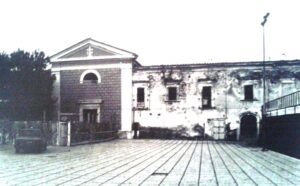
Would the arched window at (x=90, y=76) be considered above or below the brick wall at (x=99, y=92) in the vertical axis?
above

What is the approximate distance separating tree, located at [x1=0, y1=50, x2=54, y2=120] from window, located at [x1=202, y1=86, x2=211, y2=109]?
39.9 feet

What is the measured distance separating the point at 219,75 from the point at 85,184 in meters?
22.3

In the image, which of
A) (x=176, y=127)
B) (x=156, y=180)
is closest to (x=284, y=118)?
(x=156, y=180)

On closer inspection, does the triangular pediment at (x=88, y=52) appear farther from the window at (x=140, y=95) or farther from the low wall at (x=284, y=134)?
the low wall at (x=284, y=134)

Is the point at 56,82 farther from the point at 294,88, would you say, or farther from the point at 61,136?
the point at 294,88

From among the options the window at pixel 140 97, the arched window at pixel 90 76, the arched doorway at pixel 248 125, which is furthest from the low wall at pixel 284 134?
the arched window at pixel 90 76

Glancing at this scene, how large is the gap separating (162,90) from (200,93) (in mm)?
3022

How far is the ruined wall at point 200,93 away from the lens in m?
29.0

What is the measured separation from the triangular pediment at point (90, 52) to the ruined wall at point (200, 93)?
2.11 m

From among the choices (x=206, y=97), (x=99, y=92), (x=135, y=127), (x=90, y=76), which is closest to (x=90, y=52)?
(x=90, y=76)

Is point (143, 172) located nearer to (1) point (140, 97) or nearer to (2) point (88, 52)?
(1) point (140, 97)

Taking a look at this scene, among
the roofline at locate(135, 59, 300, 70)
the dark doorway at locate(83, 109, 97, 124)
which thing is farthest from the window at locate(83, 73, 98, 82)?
the roofline at locate(135, 59, 300, 70)

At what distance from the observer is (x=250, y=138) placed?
28109 mm

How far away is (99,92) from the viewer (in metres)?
31.2
